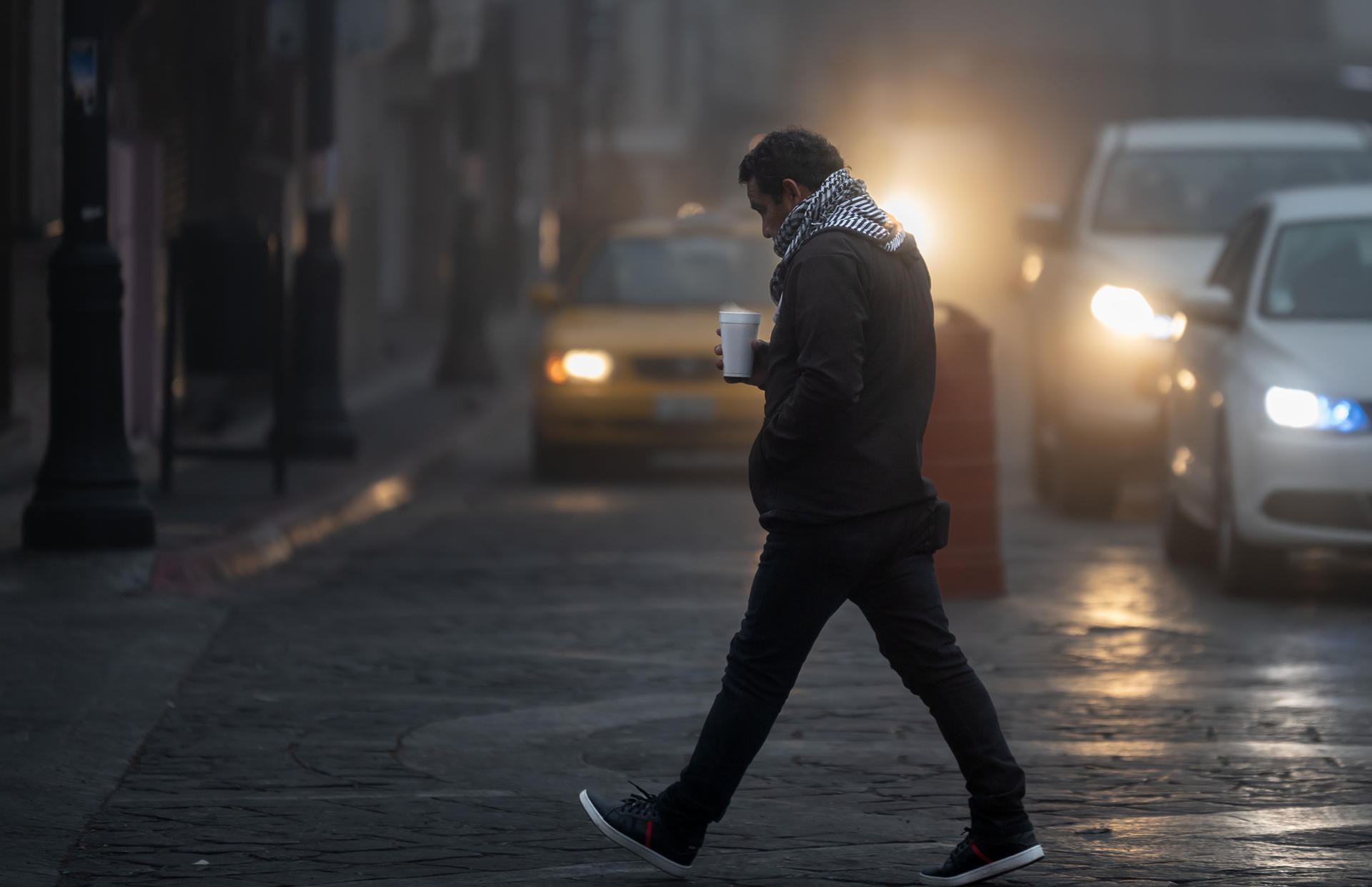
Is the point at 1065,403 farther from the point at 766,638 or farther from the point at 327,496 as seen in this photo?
the point at 766,638

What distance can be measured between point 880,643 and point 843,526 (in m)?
0.28

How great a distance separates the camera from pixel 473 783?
6090 millimetres

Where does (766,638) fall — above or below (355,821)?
above

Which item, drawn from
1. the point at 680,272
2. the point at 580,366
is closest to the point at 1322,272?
the point at 580,366

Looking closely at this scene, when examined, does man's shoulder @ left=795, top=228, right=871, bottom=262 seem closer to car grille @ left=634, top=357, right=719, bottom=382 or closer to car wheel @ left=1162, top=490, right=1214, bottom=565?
car wheel @ left=1162, top=490, right=1214, bottom=565

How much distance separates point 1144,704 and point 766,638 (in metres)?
2.55

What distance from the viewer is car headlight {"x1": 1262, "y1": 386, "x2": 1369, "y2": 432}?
9.14 m

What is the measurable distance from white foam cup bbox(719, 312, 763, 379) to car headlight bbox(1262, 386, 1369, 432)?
4.71 metres

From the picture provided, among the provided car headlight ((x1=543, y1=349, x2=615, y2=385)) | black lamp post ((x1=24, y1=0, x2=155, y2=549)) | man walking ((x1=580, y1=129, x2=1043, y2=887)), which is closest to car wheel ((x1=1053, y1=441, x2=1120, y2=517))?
car headlight ((x1=543, y1=349, x2=615, y2=385))

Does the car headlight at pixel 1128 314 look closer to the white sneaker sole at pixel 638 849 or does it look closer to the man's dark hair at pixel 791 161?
the man's dark hair at pixel 791 161

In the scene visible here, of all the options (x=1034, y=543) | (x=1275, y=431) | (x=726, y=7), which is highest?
(x=726, y=7)

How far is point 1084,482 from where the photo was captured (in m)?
12.6

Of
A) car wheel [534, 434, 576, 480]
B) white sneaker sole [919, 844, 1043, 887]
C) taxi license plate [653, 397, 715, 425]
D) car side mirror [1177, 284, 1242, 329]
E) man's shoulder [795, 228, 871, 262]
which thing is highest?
man's shoulder [795, 228, 871, 262]

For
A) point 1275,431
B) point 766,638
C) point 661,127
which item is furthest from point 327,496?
point 661,127
